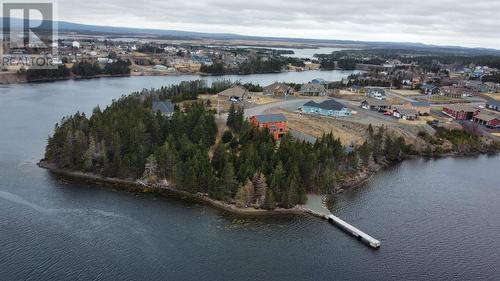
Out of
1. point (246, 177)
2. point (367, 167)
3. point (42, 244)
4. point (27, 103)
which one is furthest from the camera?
point (27, 103)

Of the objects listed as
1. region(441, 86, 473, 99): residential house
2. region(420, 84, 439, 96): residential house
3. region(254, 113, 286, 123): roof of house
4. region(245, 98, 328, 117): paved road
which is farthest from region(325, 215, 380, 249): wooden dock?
region(441, 86, 473, 99): residential house

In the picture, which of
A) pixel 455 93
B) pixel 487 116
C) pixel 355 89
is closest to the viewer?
pixel 487 116

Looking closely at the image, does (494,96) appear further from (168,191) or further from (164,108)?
(168,191)

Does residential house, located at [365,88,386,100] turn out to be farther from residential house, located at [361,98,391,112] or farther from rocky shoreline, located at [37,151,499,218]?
rocky shoreline, located at [37,151,499,218]

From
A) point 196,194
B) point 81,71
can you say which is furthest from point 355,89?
point 81,71

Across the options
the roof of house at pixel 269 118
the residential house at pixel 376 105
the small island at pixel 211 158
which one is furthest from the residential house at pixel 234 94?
the residential house at pixel 376 105

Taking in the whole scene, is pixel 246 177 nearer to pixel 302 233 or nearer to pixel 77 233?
pixel 302 233

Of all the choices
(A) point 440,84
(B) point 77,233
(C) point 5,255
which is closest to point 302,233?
(B) point 77,233
